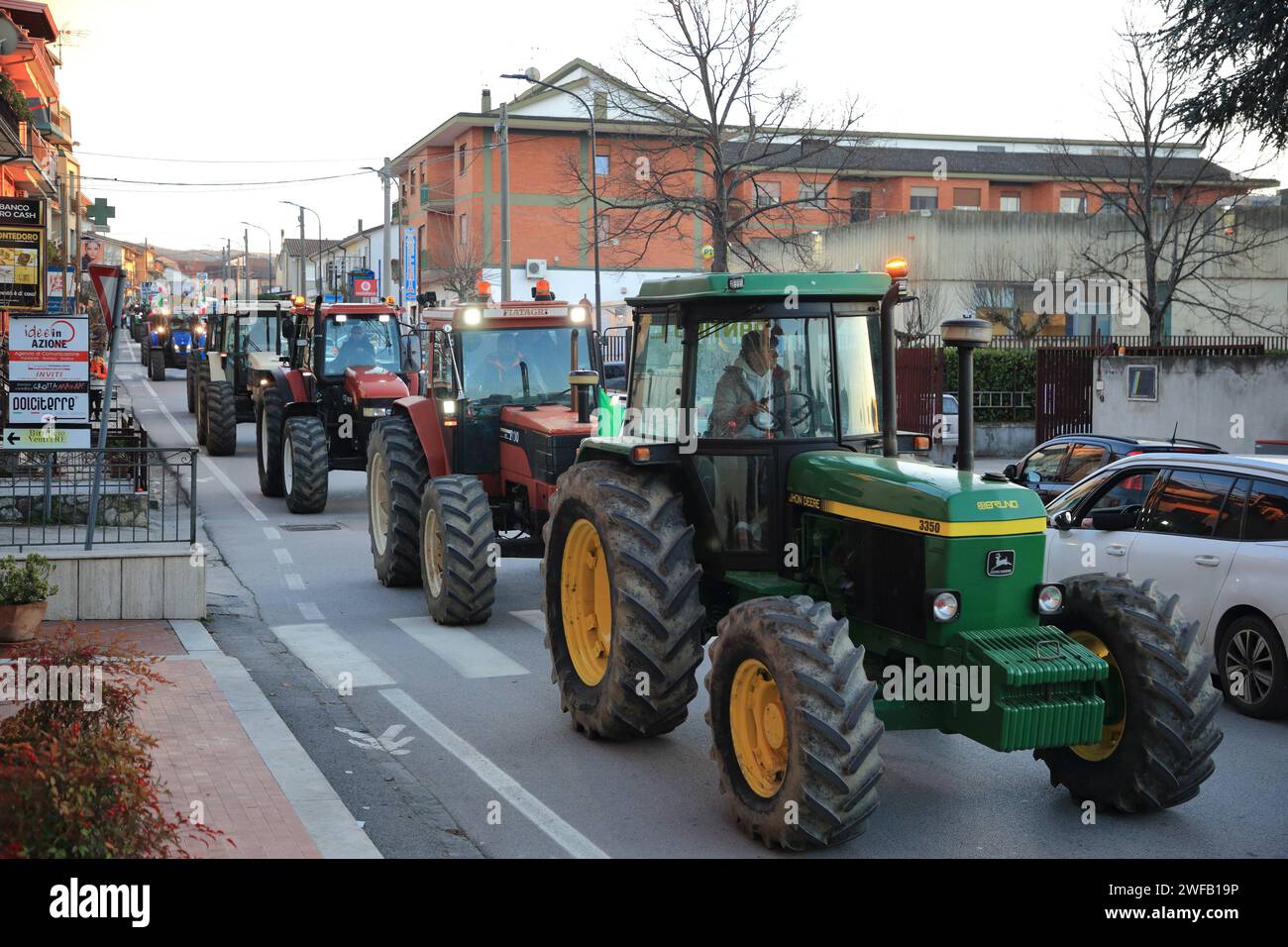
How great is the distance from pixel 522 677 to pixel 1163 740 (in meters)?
4.96

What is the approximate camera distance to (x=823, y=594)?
732cm

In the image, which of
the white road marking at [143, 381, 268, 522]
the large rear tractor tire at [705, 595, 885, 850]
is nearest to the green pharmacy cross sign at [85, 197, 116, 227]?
the white road marking at [143, 381, 268, 522]

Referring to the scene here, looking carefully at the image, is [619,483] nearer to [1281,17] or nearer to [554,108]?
[1281,17]

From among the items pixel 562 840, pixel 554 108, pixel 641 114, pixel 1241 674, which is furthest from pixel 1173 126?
pixel 554 108

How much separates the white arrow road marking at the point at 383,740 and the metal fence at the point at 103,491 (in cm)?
423

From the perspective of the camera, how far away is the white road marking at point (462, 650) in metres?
10.4

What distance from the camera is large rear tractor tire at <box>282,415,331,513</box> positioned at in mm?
19016

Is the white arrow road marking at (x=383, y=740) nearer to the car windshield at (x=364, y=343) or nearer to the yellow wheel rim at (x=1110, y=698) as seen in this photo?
the yellow wheel rim at (x=1110, y=698)

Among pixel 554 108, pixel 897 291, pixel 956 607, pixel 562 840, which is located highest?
pixel 554 108

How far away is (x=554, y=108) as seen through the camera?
57312 millimetres

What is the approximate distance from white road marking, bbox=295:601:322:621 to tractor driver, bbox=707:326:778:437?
6094mm

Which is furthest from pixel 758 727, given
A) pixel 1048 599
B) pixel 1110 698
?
pixel 1110 698

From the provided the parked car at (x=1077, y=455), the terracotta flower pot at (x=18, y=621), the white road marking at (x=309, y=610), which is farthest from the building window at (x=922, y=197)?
the terracotta flower pot at (x=18, y=621)
